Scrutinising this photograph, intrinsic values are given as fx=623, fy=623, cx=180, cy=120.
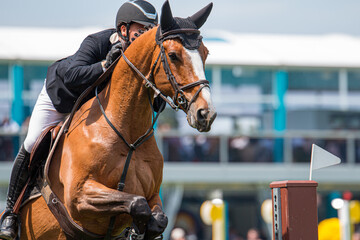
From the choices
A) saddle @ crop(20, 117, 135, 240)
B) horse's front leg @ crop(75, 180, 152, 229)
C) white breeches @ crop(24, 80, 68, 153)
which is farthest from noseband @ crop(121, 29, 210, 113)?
white breeches @ crop(24, 80, 68, 153)

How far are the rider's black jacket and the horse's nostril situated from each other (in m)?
1.03

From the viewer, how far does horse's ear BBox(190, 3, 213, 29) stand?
448 centimetres

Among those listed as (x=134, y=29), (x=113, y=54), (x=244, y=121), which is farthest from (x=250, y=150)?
(x=113, y=54)

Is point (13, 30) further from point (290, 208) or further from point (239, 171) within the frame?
point (290, 208)

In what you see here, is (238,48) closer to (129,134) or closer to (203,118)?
(129,134)

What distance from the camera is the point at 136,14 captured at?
4.81 m

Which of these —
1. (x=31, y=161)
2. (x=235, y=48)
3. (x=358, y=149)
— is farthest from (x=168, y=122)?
(x=31, y=161)

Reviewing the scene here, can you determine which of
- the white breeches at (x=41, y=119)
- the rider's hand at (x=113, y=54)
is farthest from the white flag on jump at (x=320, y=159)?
the white breeches at (x=41, y=119)

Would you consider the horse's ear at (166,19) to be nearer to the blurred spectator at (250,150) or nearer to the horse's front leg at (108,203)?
the horse's front leg at (108,203)

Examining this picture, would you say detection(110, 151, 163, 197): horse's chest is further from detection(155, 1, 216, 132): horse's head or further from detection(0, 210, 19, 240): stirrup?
detection(0, 210, 19, 240): stirrup

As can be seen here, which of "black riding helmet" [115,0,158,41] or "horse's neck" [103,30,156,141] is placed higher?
"black riding helmet" [115,0,158,41]

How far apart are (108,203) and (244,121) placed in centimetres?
1346

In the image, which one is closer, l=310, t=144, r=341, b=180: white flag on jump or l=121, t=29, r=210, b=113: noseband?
l=121, t=29, r=210, b=113: noseband

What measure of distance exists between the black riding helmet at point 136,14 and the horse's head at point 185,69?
1.66ft
